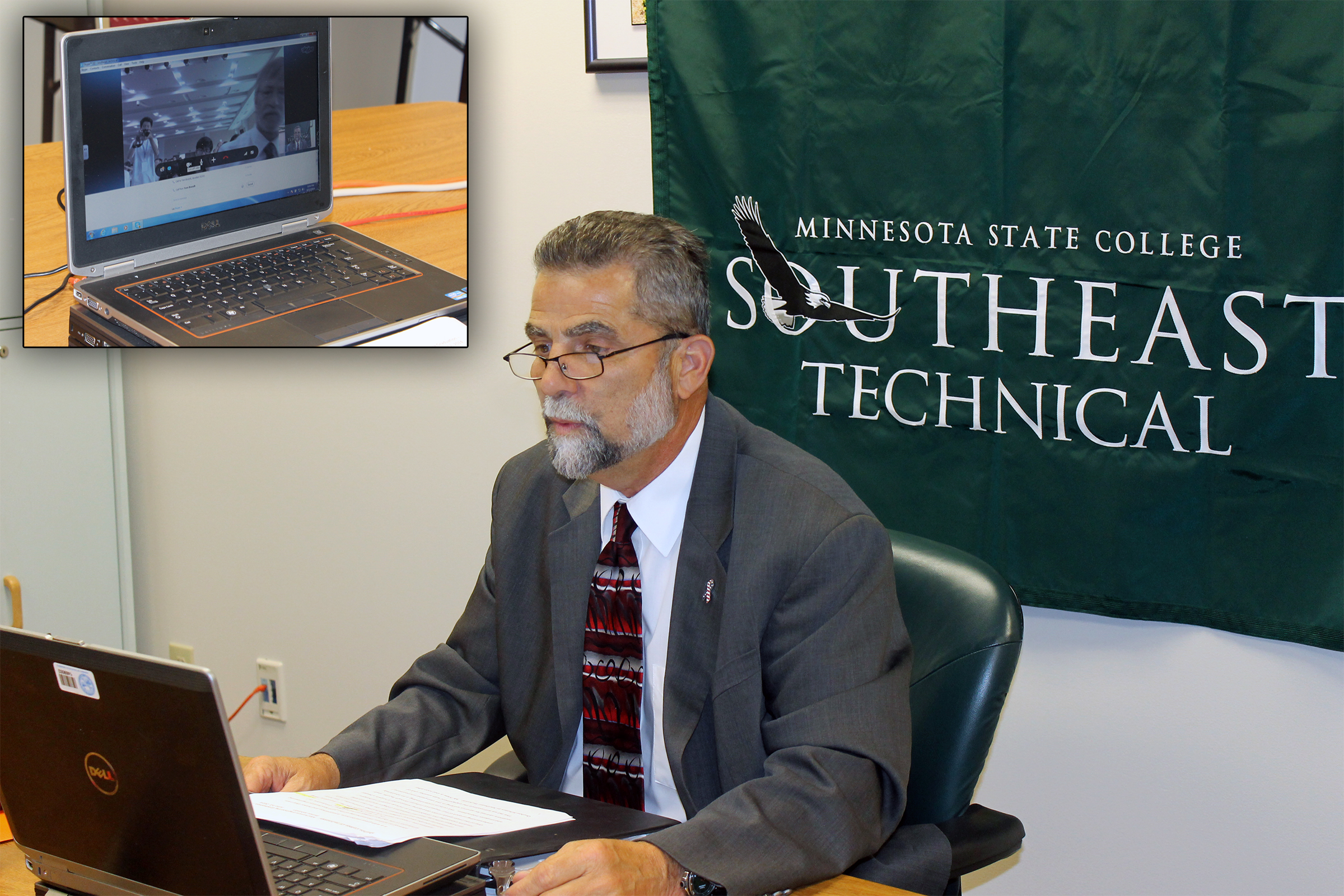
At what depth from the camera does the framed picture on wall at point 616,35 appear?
2.54 meters

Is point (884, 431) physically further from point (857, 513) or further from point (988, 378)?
point (857, 513)

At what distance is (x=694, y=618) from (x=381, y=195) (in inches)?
62.7

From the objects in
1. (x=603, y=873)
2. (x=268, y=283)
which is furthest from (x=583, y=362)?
(x=268, y=283)

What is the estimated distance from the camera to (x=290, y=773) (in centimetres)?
150

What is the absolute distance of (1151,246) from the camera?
2115mm

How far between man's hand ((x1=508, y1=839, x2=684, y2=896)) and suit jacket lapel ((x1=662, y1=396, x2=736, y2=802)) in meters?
0.31

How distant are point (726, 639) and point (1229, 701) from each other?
1.12 m

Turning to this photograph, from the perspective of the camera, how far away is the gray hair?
5.52 feet

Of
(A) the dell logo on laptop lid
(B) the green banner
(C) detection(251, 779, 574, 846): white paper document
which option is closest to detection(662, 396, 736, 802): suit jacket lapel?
(C) detection(251, 779, 574, 846): white paper document

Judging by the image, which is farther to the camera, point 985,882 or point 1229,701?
point 985,882

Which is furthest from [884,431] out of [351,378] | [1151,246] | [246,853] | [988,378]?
[246,853]

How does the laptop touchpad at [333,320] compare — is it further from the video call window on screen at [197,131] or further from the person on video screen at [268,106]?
the person on video screen at [268,106]

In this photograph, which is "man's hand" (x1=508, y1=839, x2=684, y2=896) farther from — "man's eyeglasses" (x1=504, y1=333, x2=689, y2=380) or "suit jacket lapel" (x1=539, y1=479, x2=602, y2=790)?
"man's eyeglasses" (x1=504, y1=333, x2=689, y2=380)

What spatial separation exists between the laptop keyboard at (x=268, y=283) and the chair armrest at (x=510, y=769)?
134cm
